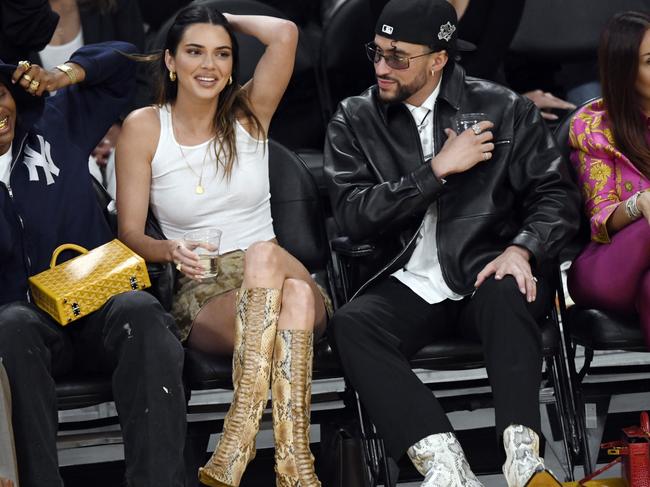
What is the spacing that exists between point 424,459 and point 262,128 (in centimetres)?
133

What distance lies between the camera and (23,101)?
13.1 feet

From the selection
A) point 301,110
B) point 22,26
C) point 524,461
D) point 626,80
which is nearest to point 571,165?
point 626,80

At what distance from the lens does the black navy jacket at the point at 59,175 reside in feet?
12.7

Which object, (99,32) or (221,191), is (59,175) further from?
(99,32)

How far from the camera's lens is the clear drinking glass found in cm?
394

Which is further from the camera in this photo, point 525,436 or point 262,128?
point 262,128

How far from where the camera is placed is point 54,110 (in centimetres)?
417

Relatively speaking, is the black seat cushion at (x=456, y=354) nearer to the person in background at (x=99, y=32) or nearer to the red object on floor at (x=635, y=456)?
the red object on floor at (x=635, y=456)

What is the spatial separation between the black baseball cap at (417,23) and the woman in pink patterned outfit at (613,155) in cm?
52

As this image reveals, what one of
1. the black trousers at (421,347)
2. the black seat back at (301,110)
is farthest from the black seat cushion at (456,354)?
the black seat back at (301,110)

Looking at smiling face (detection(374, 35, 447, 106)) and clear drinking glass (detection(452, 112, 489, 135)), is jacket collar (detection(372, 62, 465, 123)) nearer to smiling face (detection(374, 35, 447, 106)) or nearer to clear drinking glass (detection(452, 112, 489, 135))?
smiling face (detection(374, 35, 447, 106))

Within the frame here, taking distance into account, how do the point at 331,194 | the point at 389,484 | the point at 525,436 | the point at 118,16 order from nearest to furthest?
the point at 525,436
the point at 389,484
the point at 331,194
the point at 118,16

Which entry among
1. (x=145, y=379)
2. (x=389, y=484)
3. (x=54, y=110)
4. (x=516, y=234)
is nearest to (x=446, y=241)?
(x=516, y=234)

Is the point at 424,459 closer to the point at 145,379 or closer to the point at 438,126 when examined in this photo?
the point at 145,379
